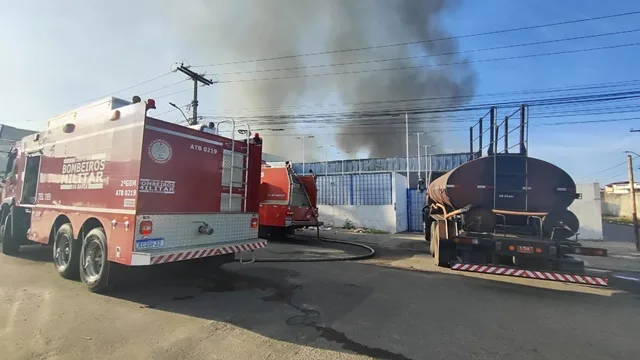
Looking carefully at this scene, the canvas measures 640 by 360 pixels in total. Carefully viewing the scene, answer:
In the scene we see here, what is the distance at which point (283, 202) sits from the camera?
523 inches

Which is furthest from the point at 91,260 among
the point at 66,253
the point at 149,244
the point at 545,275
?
the point at 545,275

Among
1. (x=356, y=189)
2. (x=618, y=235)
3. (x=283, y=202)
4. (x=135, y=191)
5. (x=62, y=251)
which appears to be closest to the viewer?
(x=135, y=191)

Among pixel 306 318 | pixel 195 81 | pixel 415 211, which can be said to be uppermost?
pixel 195 81

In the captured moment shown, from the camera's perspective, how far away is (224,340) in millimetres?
4000

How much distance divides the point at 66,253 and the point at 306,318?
16.9 feet

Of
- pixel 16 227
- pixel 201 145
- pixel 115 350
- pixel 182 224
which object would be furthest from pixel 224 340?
pixel 16 227

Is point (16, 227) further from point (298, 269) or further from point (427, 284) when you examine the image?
point (427, 284)

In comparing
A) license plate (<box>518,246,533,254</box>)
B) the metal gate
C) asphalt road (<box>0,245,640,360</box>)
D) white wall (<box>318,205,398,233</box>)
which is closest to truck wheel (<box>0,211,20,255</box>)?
asphalt road (<box>0,245,640,360</box>)

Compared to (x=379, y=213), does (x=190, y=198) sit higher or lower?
higher

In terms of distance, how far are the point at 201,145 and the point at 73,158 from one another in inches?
107

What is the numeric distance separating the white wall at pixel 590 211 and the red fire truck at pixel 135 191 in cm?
1759

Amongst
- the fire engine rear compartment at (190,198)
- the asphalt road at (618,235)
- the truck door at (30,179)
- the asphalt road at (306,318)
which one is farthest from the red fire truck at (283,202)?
the asphalt road at (618,235)

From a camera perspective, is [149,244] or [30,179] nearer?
[149,244]

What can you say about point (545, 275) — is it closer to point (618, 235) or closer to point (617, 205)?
point (618, 235)
